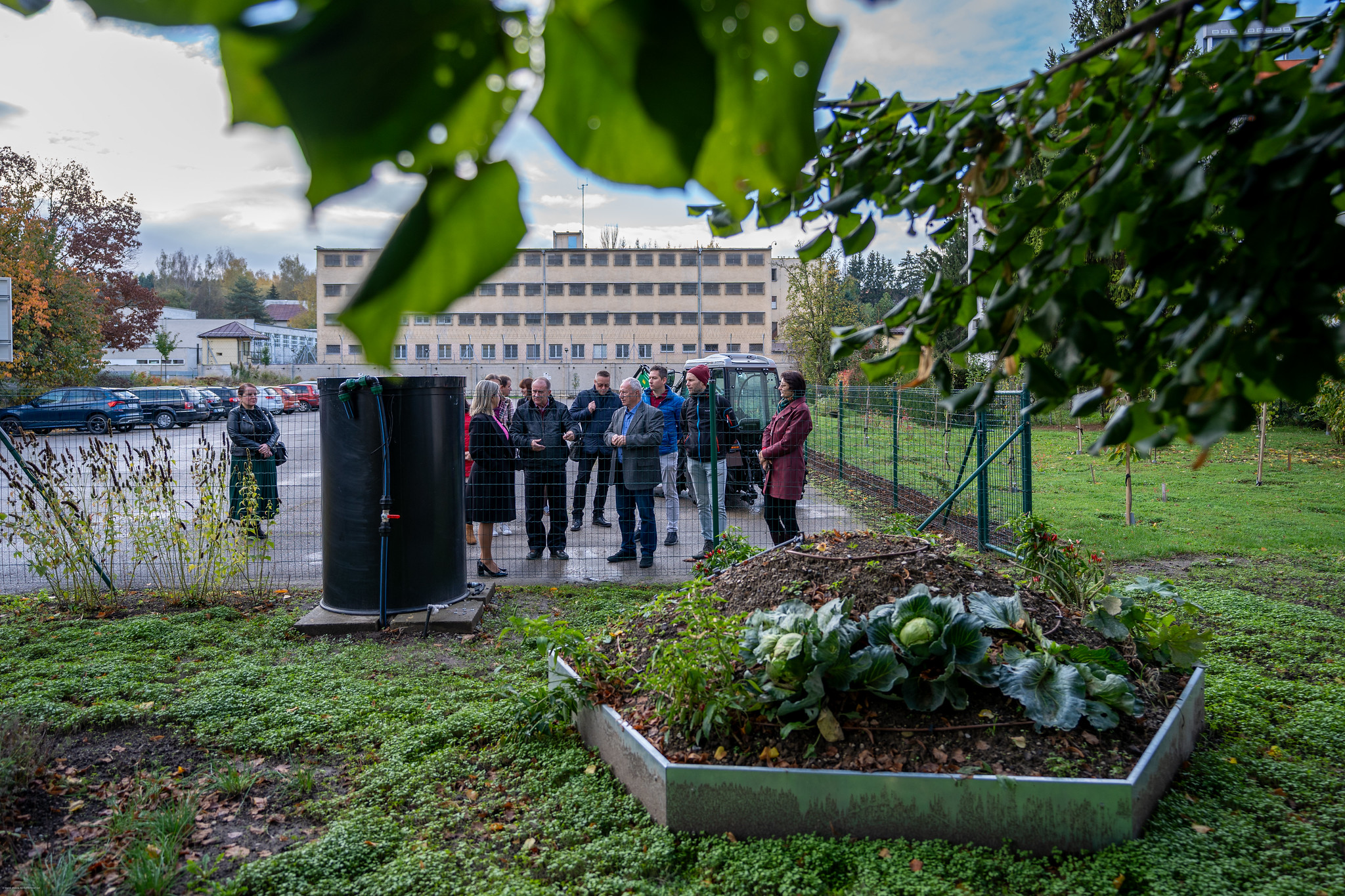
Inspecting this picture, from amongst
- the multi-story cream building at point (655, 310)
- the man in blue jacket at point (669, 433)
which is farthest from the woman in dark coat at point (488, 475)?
the multi-story cream building at point (655, 310)

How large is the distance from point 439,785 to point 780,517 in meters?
4.96

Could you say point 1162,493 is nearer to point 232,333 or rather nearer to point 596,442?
point 596,442

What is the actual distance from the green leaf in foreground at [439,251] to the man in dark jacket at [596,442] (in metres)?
9.01

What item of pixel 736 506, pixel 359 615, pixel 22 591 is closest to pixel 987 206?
pixel 359 615

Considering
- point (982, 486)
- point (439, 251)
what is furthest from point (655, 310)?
point (439, 251)

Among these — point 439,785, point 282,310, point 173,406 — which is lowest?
point 439,785

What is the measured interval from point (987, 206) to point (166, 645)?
6.48 m

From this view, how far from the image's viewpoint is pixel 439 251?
38 centimetres

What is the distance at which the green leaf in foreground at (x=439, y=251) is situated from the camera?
0.36 meters

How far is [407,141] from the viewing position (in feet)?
1.23

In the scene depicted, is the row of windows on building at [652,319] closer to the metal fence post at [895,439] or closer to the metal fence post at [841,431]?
the metal fence post at [841,431]

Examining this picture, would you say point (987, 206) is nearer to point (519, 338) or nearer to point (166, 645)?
point (166, 645)

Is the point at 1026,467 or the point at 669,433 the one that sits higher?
the point at 669,433

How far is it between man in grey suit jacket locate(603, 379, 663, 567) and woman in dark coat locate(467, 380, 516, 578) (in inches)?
48.5
